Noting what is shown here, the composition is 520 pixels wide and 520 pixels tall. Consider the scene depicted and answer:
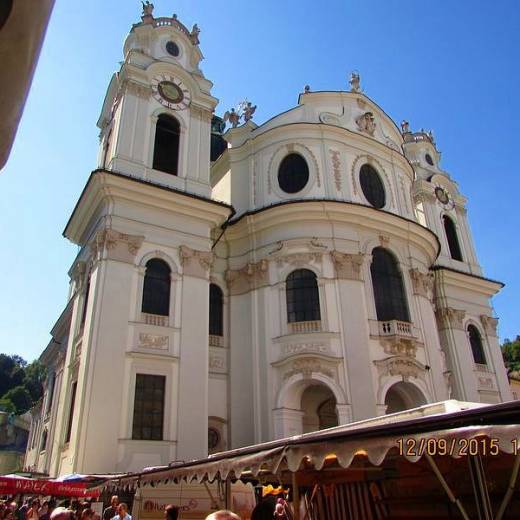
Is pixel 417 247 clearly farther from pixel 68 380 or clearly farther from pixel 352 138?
pixel 68 380

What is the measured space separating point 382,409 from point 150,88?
55.0 feet

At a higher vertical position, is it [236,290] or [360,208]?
[360,208]

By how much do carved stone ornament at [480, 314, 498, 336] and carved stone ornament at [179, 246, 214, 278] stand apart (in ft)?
57.4

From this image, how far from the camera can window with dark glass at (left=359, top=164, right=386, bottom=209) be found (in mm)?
24359

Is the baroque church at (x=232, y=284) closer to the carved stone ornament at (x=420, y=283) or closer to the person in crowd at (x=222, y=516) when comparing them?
the carved stone ornament at (x=420, y=283)

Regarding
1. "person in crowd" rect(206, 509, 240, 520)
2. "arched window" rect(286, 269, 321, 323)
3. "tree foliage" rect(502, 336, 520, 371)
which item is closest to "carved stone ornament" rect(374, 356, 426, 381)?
"arched window" rect(286, 269, 321, 323)

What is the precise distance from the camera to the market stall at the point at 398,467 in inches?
169

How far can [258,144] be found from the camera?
82.2ft

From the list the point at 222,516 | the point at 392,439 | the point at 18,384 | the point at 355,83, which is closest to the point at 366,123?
the point at 355,83

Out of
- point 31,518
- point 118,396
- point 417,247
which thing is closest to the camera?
point 31,518

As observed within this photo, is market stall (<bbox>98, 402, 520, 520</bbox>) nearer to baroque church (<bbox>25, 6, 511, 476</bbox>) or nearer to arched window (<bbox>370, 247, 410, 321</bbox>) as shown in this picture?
baroque church (<bbox>25, 6, 511, 476</bbox>)

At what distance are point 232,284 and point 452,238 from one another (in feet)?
55.3

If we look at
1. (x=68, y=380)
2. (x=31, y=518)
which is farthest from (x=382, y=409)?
(x=31, y=518)

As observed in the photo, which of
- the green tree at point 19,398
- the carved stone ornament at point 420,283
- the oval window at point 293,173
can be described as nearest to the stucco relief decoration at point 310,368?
the carved stone ornament at point 420,283
